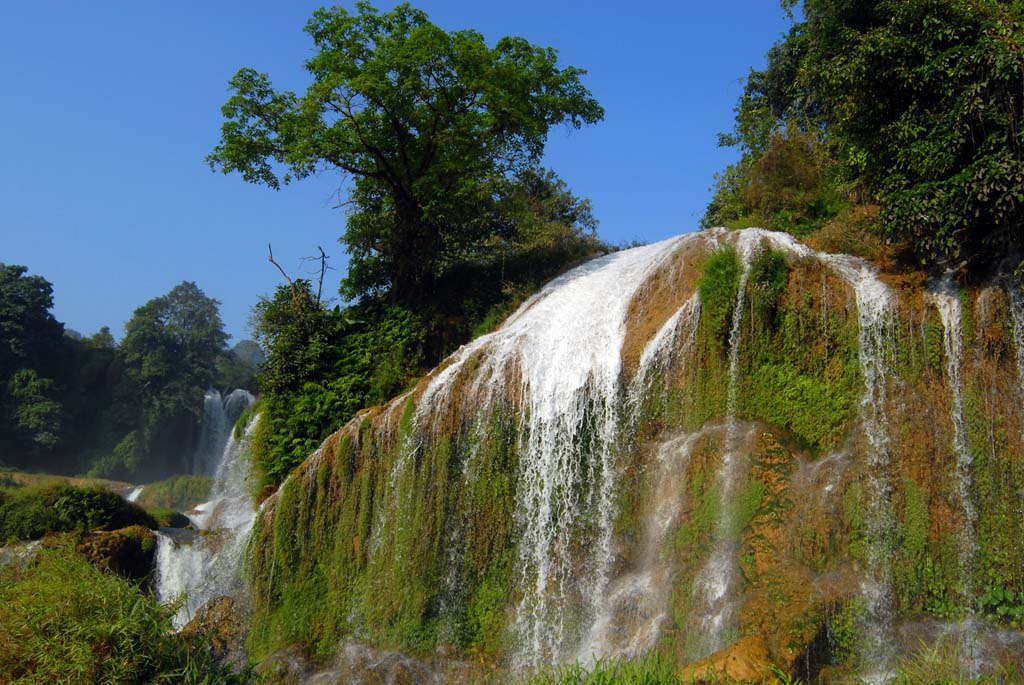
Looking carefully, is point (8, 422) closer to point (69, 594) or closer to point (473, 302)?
point (473, 302)

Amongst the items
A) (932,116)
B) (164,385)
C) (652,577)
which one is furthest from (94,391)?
(932,116)

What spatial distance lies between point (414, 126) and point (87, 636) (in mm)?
14280

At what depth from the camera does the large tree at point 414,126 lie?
1941cm

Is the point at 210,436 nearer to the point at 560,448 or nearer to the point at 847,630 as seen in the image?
the point at 560,448

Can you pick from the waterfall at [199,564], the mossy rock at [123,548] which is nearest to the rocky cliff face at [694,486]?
the waterfall at [199,564]

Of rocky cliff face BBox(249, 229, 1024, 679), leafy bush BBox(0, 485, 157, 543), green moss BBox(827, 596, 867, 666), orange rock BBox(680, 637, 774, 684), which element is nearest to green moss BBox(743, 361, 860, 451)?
rocky cliff face BBox(249, 229, 1024, 679)

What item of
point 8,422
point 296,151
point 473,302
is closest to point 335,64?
point 296,151

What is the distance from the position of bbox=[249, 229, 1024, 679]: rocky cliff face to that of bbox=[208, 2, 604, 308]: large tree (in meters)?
5.35

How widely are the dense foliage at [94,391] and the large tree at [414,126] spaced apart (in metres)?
27.0

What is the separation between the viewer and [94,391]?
150ft

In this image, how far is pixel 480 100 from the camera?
20016mm

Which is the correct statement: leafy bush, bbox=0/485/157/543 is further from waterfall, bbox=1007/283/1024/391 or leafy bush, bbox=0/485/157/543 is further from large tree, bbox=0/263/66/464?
large tree, bbox=0/263/66/464

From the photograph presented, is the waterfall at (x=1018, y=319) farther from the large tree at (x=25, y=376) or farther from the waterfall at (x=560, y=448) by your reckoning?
the large tree at (x=25, y=376)

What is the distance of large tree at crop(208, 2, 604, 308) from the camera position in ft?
63.7
